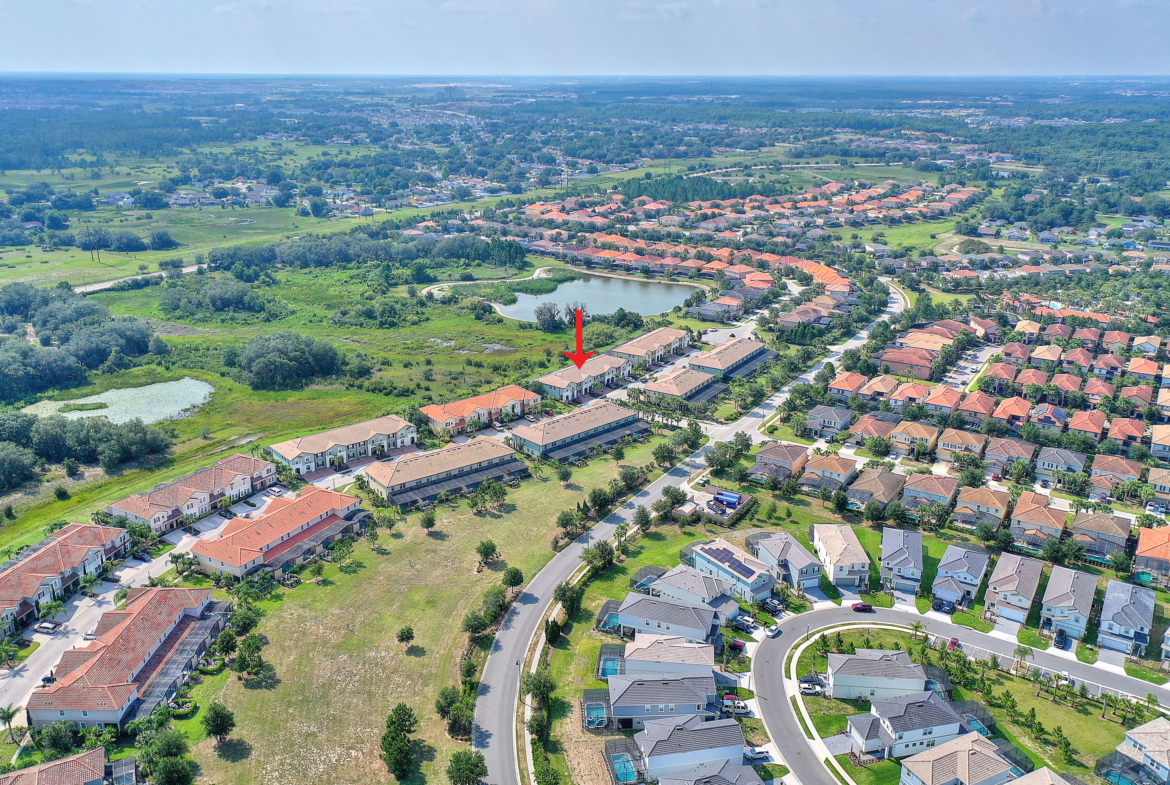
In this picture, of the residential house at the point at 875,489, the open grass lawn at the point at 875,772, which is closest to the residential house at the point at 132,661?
the open grass lawn at the point at 875,772

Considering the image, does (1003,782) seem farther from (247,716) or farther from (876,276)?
(876,276)

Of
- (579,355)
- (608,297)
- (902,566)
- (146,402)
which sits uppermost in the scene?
(902,566)

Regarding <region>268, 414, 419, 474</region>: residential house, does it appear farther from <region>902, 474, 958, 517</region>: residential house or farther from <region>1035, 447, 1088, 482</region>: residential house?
<region>1035, 447, 1088, 482</region>: residential house

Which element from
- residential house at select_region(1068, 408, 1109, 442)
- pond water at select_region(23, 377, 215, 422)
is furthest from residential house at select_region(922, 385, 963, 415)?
Result: pond water at select_region(23, 377, 215, 422)

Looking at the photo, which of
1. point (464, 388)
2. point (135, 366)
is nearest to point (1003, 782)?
point (464, 388)

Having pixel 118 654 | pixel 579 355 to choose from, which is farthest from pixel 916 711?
pixel 579 355

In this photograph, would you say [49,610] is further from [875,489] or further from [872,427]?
[872,427]
